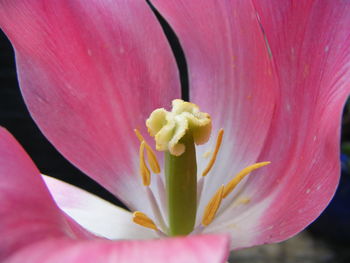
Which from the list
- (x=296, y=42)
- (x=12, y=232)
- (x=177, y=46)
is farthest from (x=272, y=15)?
(x=177, y=46)

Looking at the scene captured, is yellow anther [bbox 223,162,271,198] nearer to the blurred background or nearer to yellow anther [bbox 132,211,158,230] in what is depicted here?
yellow anther [bbox 132,211,158,230]

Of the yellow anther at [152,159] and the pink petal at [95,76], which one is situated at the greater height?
the pink petal at [95,76]

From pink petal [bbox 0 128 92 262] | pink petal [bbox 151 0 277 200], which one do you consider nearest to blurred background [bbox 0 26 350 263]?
pink petal [bbox 151 0 277 200]

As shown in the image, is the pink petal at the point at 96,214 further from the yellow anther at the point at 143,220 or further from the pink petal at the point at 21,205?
the pink petal at the point at 21,205

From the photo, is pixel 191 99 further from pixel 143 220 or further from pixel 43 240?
pixel 43 240

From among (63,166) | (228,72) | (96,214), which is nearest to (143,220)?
(96,214)

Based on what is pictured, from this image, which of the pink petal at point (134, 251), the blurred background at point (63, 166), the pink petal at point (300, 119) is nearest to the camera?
the pink petal at point (134, 251)

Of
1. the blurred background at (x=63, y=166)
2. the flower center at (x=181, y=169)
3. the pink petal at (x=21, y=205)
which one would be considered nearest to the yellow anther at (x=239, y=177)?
the flower center at (x=181, y=169)
